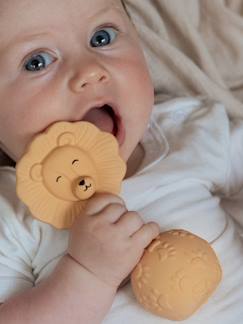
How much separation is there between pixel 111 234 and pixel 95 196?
0.05 metres

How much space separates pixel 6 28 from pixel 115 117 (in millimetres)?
196

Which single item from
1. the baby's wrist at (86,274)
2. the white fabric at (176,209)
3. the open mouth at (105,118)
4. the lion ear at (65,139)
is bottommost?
the white fabric at (176,209)

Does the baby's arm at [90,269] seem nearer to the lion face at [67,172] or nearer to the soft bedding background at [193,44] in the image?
the lion face at [67,172]

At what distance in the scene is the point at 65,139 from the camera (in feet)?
2.81

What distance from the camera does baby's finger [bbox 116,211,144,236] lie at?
0.87 metres

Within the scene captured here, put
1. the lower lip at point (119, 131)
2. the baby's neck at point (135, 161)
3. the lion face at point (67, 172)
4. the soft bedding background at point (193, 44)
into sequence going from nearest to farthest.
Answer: the lion face at point (67, 172)
the lower lip at point (119, 131)
the baby's neck at point (135, 161)
the soft bedding background at point (193, 44)

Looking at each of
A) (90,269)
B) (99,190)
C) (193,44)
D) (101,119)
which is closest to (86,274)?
(90,269)

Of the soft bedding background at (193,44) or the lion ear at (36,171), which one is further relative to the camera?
the soft bedding background at (193,44)

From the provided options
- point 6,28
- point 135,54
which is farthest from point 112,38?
point 6,28

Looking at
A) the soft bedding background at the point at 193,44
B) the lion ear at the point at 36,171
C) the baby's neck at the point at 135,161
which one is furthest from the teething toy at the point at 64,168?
the soft bedding background at the point at 193,44

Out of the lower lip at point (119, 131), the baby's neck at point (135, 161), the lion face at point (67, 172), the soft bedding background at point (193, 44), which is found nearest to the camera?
the lion face at point (67, 172)

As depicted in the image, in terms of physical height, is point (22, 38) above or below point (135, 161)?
above

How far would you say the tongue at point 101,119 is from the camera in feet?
3.02

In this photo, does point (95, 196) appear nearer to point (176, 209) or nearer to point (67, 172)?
point (67, 172)
